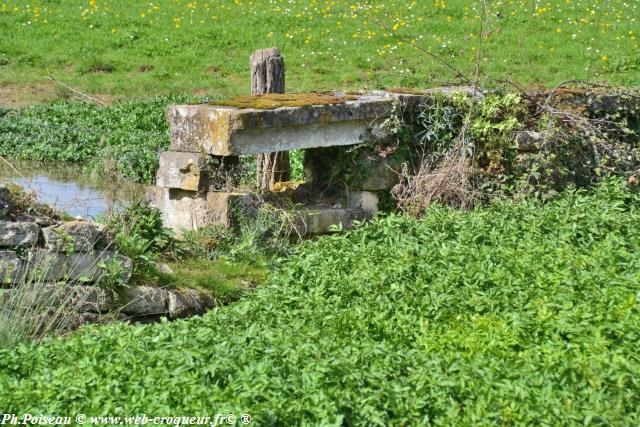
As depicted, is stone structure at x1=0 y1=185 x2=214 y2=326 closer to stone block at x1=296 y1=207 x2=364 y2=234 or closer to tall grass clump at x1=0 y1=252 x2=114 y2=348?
tall grass clump at x1=0 y1=252 x2=114 y2=348

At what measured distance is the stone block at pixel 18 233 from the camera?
6629mm

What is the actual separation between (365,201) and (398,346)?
4.01m

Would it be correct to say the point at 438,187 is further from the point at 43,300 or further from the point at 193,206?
the point at 43,300

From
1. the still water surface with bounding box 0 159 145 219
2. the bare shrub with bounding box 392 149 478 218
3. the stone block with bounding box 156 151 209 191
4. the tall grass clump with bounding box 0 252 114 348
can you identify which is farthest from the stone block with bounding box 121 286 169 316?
the bare shrub with bounding box 392 149 478 218

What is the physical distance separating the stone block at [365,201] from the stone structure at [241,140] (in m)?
0.02

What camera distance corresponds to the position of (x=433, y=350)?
5406 millimetres

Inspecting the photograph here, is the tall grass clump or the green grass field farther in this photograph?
the green grass field

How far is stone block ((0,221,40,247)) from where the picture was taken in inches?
261

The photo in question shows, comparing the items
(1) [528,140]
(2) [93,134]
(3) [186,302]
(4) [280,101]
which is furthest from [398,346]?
(2) [93,134]

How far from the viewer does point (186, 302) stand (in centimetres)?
728

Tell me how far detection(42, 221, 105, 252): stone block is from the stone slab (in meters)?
1.58

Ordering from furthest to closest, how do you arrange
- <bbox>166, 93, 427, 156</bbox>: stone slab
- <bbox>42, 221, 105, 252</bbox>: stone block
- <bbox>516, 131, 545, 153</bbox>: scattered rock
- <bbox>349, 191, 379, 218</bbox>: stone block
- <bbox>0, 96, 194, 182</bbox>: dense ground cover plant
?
1. <bbox>0, 96, 194, 182</bbox>: dense ground cover plant
2. <bbox>516, 131, 545, 153</bbox>: scattered rock
3. <bbox>349, 191, 379, 218</bbox>: stone block
4. <bbox>166, 93, 427, 156</bbox>: stone slab
5. <bbox>42, 221, 105, 252</bbox>: stone block

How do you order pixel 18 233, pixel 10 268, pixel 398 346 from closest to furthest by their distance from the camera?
1. pixel 398 346
2. pixel 10 268
3. pixel 18 233

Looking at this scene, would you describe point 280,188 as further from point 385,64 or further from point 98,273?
point 385,64
